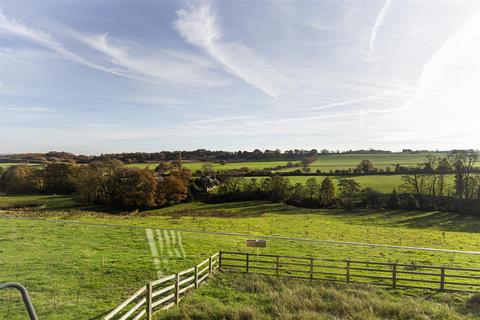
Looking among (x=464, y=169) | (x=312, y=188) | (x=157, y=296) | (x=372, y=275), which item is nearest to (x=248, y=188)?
(x=312, y=188)

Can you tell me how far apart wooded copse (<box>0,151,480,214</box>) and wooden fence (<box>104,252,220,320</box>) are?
39.5 m

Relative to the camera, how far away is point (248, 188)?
62.2 metres

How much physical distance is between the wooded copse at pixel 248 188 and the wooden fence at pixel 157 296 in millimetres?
39526

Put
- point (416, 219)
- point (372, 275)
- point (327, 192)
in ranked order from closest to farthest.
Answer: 1. point (372, 275)
2. point (416, 219)
3. point (327, 192)

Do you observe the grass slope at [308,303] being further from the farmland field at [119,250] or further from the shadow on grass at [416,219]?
the shadow on grass at [416,219]

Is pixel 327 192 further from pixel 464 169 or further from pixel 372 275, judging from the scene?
pixel 372 275

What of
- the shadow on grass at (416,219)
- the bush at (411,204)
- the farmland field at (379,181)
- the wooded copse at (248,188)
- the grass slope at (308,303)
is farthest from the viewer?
the farmland field at (379,181)

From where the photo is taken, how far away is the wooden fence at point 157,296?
934 cm

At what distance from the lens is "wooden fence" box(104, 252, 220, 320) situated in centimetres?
934

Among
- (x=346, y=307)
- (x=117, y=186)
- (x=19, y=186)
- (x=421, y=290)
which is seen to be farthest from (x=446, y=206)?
(x=19, y=186)

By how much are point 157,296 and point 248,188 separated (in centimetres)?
5012

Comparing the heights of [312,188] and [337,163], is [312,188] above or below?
below

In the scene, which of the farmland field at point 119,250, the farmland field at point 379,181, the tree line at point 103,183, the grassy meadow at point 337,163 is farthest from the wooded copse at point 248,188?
the grassy meadow at point 337,163

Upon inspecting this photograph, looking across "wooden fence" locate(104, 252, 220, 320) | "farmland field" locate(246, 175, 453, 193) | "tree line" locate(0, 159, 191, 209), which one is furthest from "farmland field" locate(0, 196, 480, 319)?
"tree line" locate(0, 159, 191, 209)
